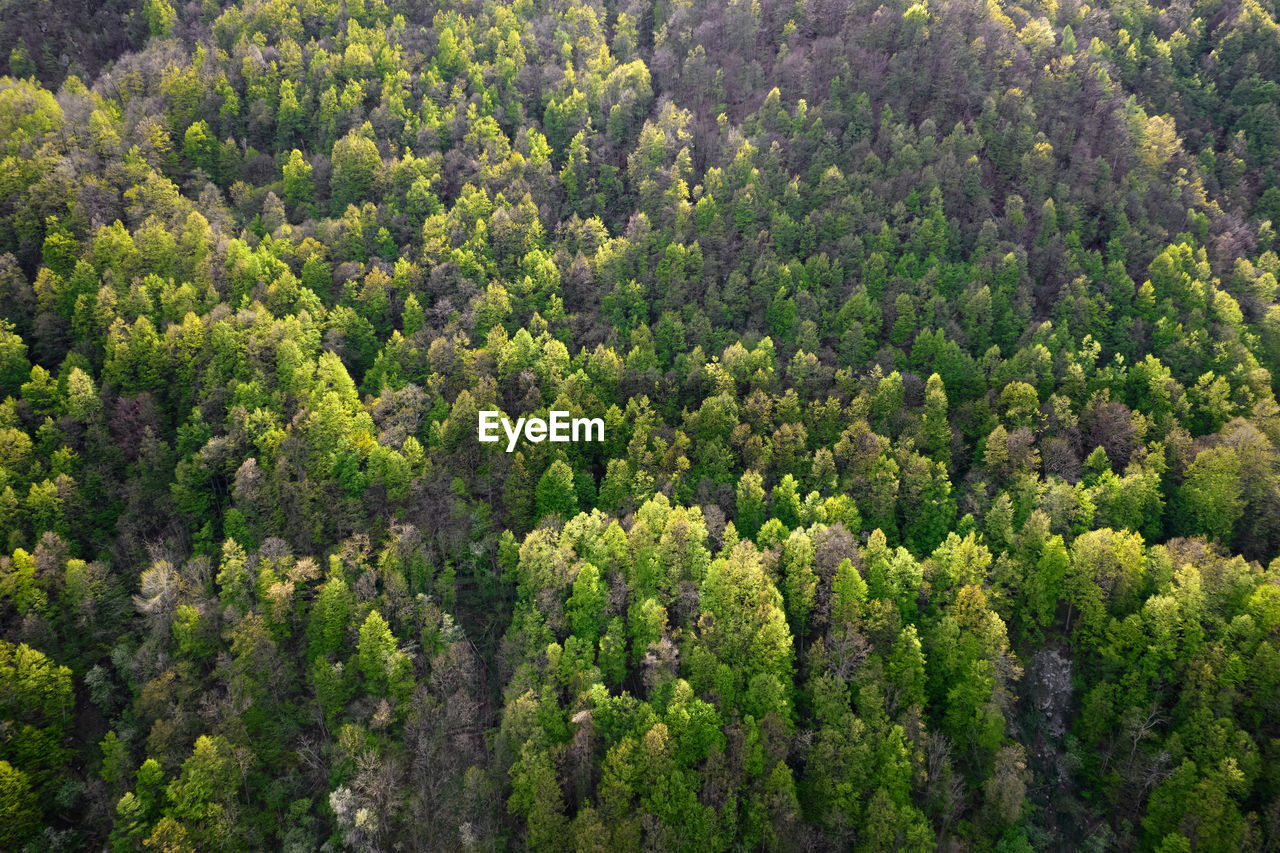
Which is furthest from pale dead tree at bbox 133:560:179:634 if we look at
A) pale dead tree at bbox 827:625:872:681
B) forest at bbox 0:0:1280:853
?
pale dead tree at bbox 827:625:872:681

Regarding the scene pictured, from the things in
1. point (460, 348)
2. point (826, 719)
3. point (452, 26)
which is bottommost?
point (826, 719)

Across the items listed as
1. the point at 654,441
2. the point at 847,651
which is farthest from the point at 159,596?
the point at 847,651

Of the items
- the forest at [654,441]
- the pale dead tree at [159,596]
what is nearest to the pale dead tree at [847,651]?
the forest at [654,441]

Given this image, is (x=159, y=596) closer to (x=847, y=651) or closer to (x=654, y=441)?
(x=654, y=441)

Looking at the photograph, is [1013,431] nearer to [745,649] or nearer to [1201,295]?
[1201,295]

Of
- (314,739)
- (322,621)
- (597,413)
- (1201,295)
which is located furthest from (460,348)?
(1201,295)

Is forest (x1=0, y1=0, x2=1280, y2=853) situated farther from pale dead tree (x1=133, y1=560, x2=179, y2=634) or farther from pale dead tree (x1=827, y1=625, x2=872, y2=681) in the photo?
pale dead tree (x1=133, y1=560, x2=179, y2=634)

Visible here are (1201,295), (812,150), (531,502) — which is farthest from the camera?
(812,150)

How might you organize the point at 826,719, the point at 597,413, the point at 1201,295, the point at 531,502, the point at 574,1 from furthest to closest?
the point at 574,1 → the point at 1201,295 → the point at 597,413 → the point at 531,502 → the point at 826,719

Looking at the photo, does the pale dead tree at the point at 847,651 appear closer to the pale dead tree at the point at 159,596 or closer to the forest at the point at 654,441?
the forest at the point at 654,441
